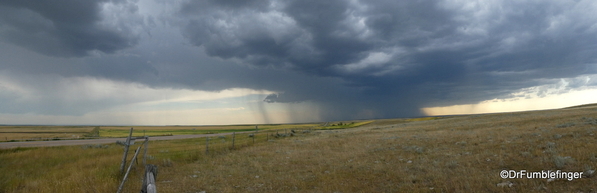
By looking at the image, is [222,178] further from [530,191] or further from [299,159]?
[530,191]

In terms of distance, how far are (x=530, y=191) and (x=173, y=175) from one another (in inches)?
581

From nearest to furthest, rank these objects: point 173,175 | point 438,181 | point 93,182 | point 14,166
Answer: point 438,181 → point 93,182 → point 173,175 → point 14,166

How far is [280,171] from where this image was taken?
575 inches

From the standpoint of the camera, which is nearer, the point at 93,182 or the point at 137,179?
the point at 93,182

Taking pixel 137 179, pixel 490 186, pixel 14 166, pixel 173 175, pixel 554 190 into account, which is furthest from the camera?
pixel 14 166

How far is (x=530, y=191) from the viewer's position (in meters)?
7.77

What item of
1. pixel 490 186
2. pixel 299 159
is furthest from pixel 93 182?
pixel 490 186

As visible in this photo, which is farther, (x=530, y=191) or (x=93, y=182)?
(x=93, y=182)

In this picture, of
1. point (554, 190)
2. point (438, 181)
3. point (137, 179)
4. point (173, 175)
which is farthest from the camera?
point (173, 175)

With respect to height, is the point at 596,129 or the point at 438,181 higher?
the point at 596,129

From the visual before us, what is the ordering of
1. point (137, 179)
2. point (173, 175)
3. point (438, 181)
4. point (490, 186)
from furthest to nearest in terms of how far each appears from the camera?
point (173, 175) → point (137, 179) → point (438, 181) → point (490, 186)

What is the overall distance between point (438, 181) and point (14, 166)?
2515 centimetres

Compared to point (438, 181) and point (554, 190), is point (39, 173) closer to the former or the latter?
point (438, 181)

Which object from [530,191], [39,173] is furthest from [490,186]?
[39,173]
